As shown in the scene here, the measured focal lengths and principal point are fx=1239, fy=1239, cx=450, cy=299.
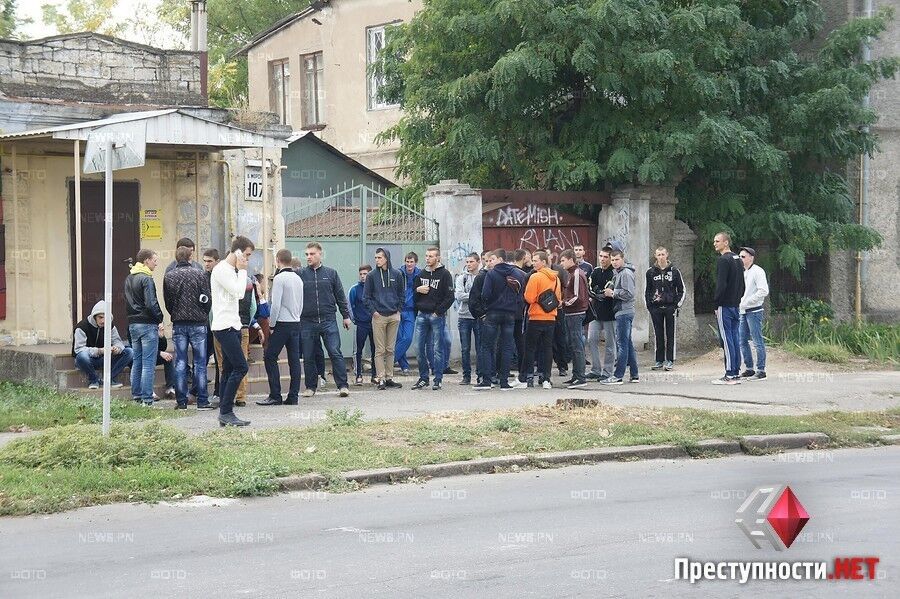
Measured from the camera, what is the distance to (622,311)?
17203 millimetres

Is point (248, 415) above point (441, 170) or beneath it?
beneath

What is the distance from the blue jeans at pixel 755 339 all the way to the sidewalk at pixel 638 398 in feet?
1.16

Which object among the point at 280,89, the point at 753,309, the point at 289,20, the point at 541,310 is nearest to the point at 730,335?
the point at 753,309

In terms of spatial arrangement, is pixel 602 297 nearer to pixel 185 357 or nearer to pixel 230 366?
pixel 185 357

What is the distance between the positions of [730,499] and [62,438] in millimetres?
5404

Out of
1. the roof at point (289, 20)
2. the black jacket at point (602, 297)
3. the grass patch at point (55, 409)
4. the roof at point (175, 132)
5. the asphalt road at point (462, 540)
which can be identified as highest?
the roof at point (289, 20)

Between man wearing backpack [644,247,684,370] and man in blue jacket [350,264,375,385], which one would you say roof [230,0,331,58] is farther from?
man in blue jacket [350,264,375,385]

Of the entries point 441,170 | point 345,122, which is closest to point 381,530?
point 441,170

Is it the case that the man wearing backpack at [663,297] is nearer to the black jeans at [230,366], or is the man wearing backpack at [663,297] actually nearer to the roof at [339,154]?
the black jeans at [230,366]

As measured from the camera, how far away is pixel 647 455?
11500mm

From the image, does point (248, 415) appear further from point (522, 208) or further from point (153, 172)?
point (522, 208)

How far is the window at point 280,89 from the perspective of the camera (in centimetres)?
3216

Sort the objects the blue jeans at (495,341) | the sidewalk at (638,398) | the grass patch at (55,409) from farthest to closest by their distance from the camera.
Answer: the blue jeans at (495,341) < the sidewalk at (638,398) < the grass patch at (55,409)

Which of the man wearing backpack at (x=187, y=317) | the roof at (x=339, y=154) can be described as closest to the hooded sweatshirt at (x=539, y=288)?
the man wearing backpack at (x=187, y=317)
